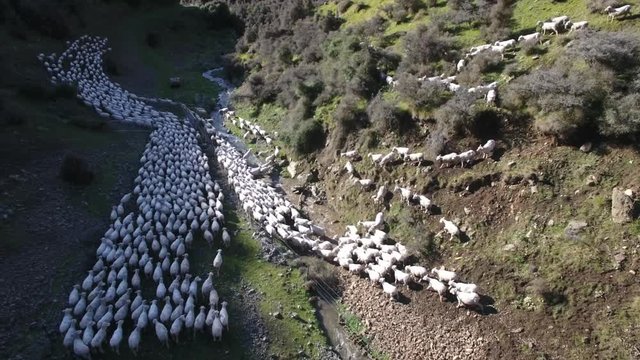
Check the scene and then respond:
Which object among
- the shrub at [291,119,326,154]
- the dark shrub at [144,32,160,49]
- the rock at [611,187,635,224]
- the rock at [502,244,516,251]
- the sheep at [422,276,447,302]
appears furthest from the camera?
the dark shrub at [144,32,160,49]

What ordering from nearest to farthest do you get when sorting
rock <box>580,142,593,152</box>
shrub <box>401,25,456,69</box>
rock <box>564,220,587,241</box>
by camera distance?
rock <box>564,220,587,241</box> → rock <box>580,142,593,152</box> → shrub <box>401,25,456,69</box>

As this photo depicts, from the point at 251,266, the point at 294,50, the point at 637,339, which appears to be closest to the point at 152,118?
the point at 294,50

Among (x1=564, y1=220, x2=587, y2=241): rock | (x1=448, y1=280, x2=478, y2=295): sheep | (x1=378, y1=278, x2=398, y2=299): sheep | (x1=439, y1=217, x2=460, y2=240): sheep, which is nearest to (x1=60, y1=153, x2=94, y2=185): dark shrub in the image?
(x1=378, y1=278, x2=398, y2=299): sheep

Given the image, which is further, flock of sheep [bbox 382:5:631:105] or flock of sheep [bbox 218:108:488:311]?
flock of sheep [bbox 382:5:631:105]

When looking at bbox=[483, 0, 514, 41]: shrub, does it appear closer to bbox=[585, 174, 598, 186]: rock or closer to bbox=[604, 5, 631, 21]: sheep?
bbox=[604, 5, 631, 21]: sheep

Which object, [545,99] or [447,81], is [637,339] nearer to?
[545,99]

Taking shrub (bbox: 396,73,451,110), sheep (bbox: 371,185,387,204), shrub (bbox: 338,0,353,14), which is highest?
shrub (bbox: 396,73,451,110)

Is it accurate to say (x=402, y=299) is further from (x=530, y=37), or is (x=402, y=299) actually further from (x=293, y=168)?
(x=530, y=37)
